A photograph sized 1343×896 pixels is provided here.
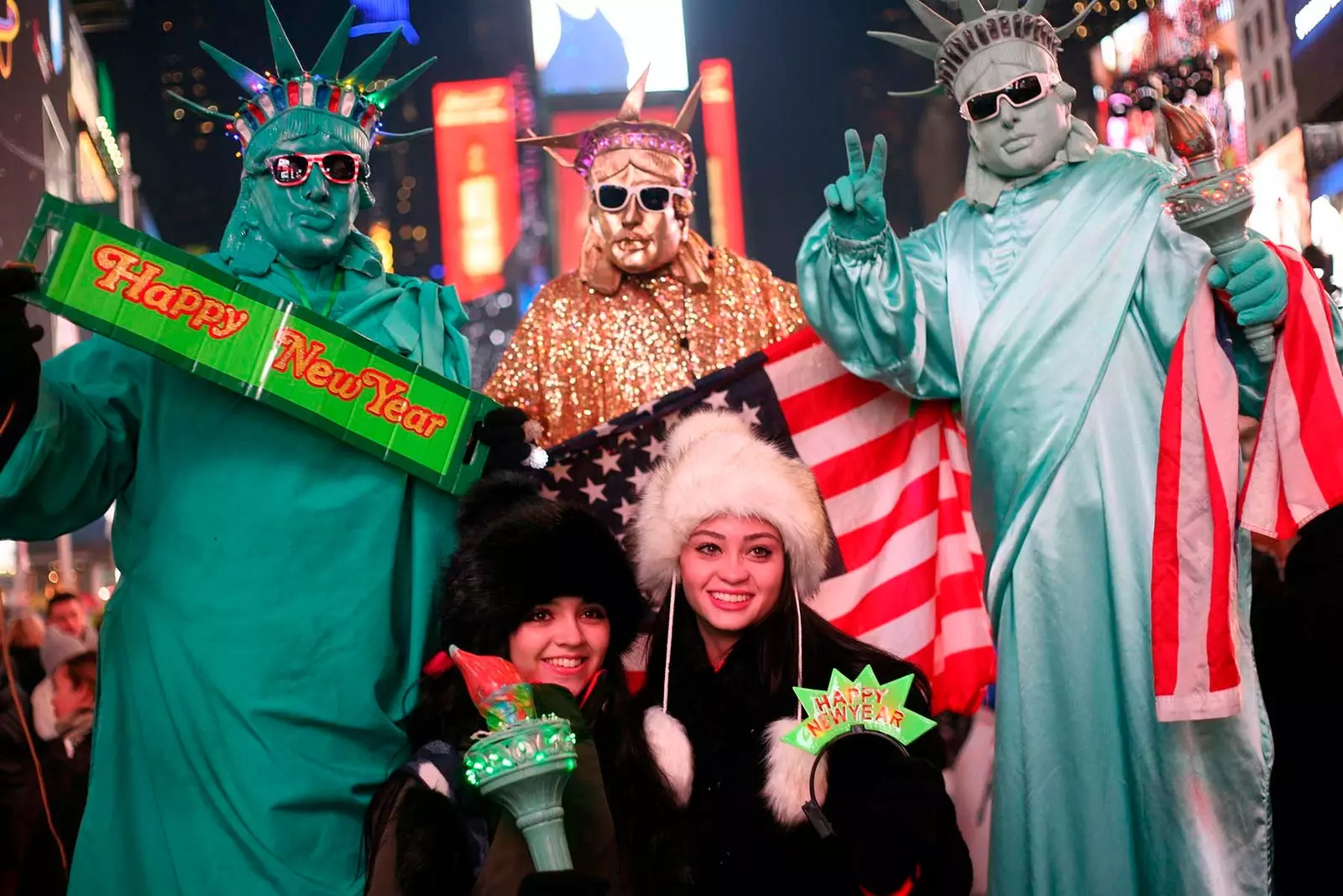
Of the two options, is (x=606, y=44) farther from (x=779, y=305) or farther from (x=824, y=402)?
(x=824, y=402)

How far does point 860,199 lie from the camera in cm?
325

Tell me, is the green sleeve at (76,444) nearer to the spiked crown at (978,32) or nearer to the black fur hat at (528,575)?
the black fur hat at (528,575)

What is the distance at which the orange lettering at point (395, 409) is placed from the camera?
3.35 meters

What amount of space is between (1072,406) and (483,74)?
24.5ft

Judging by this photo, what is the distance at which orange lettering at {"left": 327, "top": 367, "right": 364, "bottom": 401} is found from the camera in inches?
131

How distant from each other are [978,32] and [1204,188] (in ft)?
2.66

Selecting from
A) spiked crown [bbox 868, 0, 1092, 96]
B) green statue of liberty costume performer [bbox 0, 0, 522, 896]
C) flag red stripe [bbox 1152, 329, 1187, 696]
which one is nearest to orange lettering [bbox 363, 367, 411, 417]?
green statue of liberty costume performer [bbox 0, 0, 522, 896]

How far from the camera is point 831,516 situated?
154 inches

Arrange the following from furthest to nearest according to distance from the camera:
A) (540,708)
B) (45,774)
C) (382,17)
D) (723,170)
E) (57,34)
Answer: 1. (723,170)
2. (382,17)
3. (57,34)
4. (45,774)
5. (540,708)

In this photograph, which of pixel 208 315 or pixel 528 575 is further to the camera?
pixel 208 315

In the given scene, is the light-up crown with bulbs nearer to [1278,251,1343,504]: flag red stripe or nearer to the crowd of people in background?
the crowd of people in background

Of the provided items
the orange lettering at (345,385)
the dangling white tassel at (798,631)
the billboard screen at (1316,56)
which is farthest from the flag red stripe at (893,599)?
the billboard screen at (1316,56)

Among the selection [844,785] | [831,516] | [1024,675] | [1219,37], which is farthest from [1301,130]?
[844,785]

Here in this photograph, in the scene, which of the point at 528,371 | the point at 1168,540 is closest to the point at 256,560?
the point at 528,371
